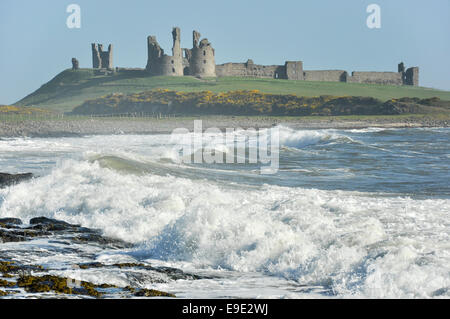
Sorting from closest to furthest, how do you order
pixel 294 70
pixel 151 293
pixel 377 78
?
pixel 151 293
pixel 294 70
pixel 377 78

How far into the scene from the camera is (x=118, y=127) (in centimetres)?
4966

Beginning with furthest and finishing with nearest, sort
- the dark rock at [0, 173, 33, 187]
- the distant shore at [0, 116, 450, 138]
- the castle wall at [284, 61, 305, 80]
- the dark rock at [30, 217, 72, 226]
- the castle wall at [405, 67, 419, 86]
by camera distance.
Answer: the castle wall at [405, 67, 419, 86] < the castle wall at [284, 61, 305, 80] < the distant shore at [0, 116, 450, 138] < the dark rock at [0, 173, 33, 187] < the dark rock at [30, 217, 72, 226]

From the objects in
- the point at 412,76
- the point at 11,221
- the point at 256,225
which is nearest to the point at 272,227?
the point at 256,225

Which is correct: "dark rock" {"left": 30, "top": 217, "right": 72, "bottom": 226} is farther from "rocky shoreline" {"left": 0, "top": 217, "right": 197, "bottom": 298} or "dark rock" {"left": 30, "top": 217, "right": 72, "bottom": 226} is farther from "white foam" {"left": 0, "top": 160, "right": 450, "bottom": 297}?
"white foam" {"left": 0, "top": 160, "right": 450, "bottom": 297}

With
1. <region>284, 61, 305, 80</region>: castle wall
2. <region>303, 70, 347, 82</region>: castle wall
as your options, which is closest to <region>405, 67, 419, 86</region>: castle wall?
<region>303, 70, 347, 82</region>: castle wall

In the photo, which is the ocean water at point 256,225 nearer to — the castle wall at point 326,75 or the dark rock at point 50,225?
the dark rock at point 50,225

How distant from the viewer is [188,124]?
5469 centimetres

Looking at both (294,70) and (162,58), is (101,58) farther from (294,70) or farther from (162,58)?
(294,70)

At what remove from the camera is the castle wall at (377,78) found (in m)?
105

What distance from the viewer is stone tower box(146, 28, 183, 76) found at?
94056 mm

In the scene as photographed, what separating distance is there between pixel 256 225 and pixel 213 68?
89.2 metres

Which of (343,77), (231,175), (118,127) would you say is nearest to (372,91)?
(343,77)

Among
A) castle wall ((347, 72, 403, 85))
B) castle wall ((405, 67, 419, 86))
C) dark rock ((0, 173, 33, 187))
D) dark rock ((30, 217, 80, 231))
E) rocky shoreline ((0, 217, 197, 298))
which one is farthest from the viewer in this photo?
castle wall ((405, 67, 419, 86))

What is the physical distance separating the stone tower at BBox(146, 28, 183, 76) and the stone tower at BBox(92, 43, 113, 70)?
12.4 meters
